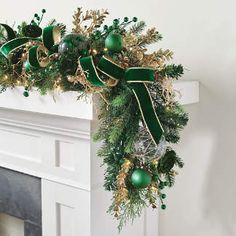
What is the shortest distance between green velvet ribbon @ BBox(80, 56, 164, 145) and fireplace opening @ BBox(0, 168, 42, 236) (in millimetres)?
437

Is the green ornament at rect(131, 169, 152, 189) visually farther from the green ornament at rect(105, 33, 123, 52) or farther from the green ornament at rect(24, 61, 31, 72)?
the green ornament at rect(24, 61, 31, 72)

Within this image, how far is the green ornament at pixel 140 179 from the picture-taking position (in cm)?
70

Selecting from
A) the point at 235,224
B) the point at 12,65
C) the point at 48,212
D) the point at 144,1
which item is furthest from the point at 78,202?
the point at 144,1

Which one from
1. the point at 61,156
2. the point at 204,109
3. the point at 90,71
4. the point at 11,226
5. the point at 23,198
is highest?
the point at 90,71

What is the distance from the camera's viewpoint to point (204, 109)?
111 centimetres

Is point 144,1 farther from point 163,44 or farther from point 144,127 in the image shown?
point 144,127

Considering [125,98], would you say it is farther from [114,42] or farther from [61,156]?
[61,156]

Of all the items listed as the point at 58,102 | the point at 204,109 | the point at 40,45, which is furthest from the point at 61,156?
the point at 204,109

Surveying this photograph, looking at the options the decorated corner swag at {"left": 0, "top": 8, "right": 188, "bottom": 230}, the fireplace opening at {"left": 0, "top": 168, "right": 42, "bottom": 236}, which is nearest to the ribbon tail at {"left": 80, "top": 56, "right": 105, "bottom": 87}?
the decorated corner swag at {"left": 0, "top": 8, "right": 188, "bottom": 230}

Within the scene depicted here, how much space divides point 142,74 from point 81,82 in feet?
0.45

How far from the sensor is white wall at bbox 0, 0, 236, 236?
1.04 m

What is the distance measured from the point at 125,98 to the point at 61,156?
1.06ft

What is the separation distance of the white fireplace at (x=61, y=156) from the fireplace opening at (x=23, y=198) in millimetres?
22

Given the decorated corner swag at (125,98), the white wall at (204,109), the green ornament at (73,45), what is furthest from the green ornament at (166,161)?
the white wall at (204,109)
